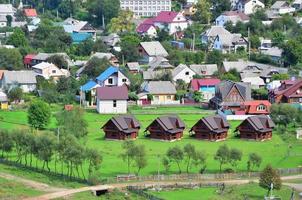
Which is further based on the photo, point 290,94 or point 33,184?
point 290,94

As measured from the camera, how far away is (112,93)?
1738 inches

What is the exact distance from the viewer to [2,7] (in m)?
73.1

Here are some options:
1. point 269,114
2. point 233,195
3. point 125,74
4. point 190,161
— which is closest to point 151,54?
point 125,74

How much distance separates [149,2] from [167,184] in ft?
148

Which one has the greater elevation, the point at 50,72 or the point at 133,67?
the point at 133,67

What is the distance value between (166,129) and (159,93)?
372 inches

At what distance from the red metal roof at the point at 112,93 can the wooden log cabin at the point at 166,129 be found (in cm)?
542

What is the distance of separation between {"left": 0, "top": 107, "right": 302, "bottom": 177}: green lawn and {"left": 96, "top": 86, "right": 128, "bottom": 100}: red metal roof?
1323 mm

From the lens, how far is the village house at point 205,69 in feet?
172

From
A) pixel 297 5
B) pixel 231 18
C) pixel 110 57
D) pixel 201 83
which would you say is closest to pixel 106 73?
pixel 201 83

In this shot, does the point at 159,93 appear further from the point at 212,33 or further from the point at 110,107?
the point at 212,33

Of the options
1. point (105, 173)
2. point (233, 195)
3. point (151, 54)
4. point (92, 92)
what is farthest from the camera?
point (151, 54)

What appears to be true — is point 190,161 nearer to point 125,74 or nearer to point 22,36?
point 125,74

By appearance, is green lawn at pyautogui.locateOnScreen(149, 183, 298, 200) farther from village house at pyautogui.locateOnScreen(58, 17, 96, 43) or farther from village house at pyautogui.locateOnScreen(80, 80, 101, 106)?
village house at pyautogui.locateOnScreen(58, 17, 96, 43)
